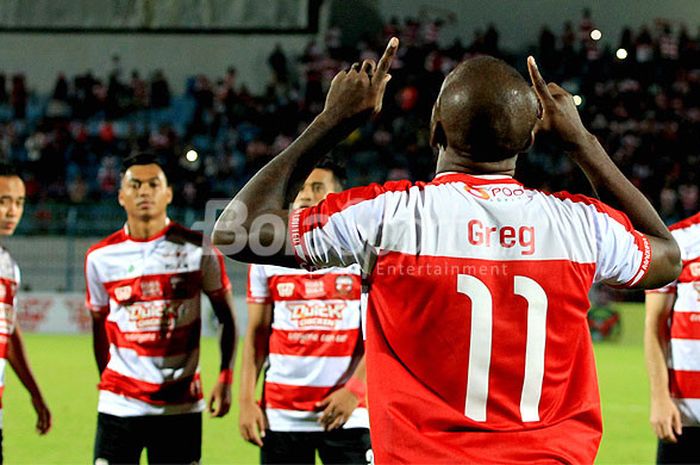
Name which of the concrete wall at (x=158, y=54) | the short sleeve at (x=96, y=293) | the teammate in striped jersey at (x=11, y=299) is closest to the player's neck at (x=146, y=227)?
the short sleeve at (x=96, y=293)

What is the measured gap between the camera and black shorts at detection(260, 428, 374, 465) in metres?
4.83

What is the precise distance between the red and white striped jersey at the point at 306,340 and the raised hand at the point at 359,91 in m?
2.75

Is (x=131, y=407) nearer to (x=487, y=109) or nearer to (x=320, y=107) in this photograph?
(x=487, y=109)

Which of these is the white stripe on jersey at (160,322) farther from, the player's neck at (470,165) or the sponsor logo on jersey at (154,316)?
the player's neck at (470,165)

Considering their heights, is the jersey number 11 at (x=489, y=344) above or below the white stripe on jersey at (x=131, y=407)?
above

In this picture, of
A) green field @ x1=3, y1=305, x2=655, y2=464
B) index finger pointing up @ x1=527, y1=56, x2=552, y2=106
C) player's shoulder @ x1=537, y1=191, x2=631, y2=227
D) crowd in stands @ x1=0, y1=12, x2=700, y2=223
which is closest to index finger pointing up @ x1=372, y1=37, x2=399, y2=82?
index finger pointing up @ x1=527, y1=56, x2=552, y2=106

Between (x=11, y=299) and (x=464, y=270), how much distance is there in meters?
3.59

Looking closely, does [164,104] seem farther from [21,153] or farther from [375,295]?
[375,295]

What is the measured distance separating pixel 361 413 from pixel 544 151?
1788 centimetres

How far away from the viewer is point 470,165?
2.25 metres

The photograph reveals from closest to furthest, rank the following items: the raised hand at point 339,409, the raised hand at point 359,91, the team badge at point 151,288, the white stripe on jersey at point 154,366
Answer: the raised hand at point 359,91, the raised hand at point 339,409, the white stripe on jersey at point 154,366, the team badge at point 151,288

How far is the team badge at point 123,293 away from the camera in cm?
511

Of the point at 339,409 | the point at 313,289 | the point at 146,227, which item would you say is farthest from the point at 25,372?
the point at 339,409

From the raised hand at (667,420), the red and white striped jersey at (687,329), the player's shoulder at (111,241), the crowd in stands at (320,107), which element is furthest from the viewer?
the crowd in stands at (320,107)
